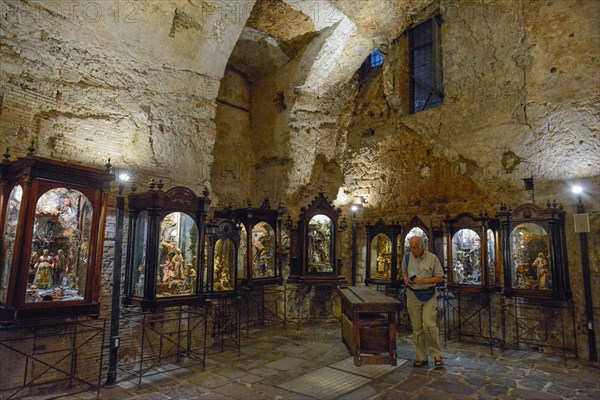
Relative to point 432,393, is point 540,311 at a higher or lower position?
higher

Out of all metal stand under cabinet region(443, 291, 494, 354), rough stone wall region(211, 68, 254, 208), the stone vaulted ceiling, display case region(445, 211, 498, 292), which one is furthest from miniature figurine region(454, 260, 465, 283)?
the stone vaulted ceiling

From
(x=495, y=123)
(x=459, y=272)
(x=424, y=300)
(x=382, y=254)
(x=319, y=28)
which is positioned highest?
(x=319, y=28)

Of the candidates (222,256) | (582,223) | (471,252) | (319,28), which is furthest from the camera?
(319,28)

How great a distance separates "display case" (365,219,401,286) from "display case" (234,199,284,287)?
2.22 meters

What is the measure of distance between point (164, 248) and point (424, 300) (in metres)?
3.93

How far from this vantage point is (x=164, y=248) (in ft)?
19.2

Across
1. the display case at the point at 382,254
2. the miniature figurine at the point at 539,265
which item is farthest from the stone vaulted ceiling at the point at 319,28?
the miniature figurine at the point at 539,265

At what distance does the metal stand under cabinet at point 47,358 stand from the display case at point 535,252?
6.63 metres

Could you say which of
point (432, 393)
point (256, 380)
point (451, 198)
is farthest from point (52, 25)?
point (451, 198)

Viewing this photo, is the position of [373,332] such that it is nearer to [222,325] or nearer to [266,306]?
[222,325]

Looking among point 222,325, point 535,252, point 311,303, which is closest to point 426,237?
point 535,252

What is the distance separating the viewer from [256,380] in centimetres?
525

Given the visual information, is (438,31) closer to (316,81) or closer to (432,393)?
(316,81)

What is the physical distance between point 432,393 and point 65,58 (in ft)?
21.8
